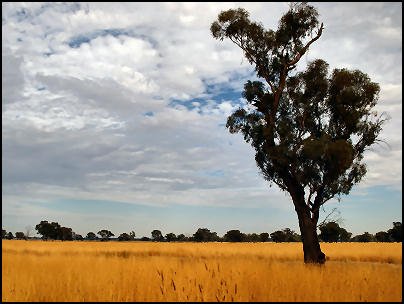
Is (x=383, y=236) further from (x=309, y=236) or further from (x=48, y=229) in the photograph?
(x=309, y=236)

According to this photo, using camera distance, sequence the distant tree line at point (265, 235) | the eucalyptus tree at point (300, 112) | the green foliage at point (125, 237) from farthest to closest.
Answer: the green foliage at point (125, 237) → the distant tree line at point (265, 235) → the eucalyptus tree at point (300, 112)

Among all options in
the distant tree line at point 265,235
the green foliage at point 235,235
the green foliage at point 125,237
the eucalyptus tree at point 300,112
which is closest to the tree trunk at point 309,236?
the eucalyptus tree at point 300,112

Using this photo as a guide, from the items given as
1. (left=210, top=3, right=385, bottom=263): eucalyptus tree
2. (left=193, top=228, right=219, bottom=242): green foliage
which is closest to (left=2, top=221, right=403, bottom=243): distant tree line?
(left=193, top=228, right=219, bottom=242): green foliage

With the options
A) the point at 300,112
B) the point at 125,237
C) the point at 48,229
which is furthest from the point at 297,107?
the point at 125,237

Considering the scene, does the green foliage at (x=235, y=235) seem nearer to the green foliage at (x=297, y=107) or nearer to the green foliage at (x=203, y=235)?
the green foliage at (x=203, y=235)

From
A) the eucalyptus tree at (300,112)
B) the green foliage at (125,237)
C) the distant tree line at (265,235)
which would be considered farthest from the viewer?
the green foliage at (125,237)

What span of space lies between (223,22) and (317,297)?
20430mm

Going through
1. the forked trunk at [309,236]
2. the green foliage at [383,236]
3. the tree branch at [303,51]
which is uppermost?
the tree branch at [303,51]

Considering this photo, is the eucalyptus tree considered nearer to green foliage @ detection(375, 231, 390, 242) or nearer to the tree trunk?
the tree trunk

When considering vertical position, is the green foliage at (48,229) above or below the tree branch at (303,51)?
below

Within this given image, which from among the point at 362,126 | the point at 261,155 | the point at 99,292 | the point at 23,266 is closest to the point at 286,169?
the point at 261,155

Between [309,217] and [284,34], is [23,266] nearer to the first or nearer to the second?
[309,217]

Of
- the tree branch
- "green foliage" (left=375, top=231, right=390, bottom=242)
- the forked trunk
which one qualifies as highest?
the tree branch

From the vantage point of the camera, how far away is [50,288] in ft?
36.8
